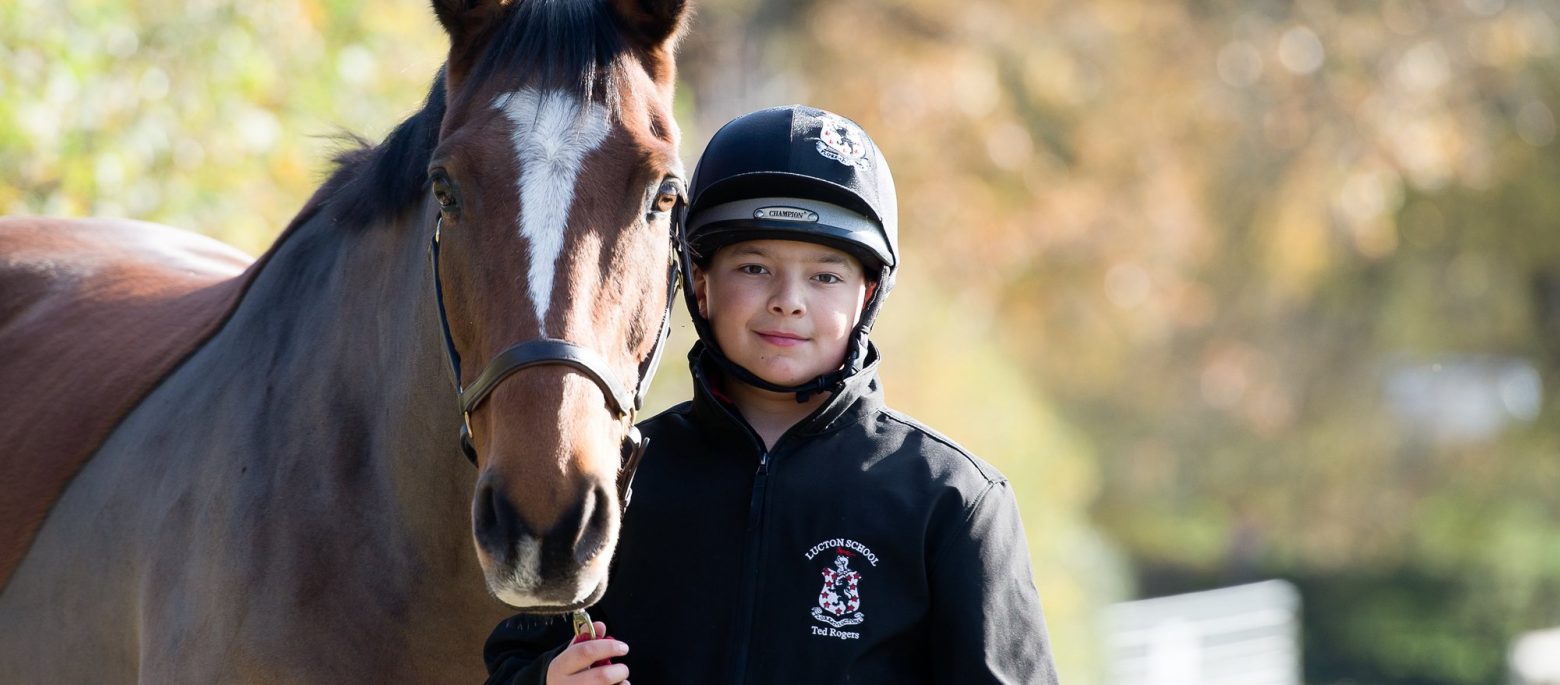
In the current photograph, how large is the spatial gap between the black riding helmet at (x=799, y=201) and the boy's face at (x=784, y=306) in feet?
0.07

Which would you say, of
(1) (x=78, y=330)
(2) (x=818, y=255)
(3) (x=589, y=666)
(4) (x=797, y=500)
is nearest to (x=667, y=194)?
(2) (x=818, y=255)

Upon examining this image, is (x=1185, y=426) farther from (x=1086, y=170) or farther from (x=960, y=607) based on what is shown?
(x=960, y=607)

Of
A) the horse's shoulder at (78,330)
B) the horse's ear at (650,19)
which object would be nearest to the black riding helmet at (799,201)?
the horse's ear at (650,19)

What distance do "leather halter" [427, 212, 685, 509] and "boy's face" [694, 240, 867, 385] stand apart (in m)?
0.12

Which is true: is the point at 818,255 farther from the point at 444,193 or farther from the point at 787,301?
the point at 444,193

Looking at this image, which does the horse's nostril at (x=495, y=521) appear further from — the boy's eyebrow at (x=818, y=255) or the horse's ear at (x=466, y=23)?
the horse's ear at (x=466, y=23)

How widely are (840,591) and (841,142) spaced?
0.86 metres

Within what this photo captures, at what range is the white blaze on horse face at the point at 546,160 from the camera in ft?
7.43

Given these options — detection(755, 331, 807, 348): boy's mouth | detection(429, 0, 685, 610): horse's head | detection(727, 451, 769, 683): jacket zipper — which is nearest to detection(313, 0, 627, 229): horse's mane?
detection(429, 0, 685, 610): horse's head

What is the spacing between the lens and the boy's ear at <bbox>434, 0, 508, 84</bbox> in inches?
103

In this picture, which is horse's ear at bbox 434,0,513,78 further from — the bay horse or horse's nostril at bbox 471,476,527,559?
horse's nostril at bbox 471,476,527,559

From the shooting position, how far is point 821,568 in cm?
244

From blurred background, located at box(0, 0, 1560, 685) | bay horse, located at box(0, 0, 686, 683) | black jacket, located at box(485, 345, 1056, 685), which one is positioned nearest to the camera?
bay horse, located at box(0, 0, 686, 683)

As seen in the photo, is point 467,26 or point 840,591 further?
point 467,26
